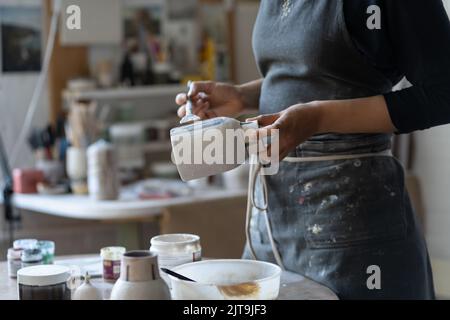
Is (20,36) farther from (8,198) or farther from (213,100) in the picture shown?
(213,100)

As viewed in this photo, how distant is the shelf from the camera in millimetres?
3387

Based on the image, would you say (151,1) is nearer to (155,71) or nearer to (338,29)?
(155,71)

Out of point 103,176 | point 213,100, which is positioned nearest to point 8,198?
point 103,176

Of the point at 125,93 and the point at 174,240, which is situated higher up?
the point at 125,93

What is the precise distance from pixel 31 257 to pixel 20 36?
214cm

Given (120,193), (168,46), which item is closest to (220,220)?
(120,193)

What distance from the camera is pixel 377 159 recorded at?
1314mm

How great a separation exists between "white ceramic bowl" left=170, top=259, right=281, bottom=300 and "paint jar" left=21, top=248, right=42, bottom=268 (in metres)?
0.32

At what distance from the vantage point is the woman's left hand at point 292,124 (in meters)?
1.15

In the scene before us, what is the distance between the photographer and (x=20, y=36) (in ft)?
10.9

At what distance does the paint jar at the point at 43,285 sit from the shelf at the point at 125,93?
2.26 m

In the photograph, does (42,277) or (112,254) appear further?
(112,254)

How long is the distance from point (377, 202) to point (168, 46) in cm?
255

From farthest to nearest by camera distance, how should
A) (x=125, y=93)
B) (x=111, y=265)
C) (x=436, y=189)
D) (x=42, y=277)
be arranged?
(x=125, y=93)
(x=436, y=189)
(x=111, y=265)
(x=42, y=277)
